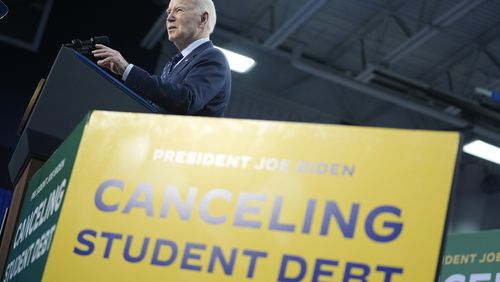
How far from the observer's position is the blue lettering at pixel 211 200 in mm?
1435

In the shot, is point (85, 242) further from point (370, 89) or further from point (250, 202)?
point (370, 89)

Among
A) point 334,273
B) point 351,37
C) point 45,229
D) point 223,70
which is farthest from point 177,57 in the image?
point 351,37

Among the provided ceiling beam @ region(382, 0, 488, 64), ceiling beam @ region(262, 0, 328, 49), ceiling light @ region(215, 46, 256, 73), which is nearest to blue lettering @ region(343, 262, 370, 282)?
ceiling beam @ region(382, 0, 488, 64)

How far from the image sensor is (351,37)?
11.3 m

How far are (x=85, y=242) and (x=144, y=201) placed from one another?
0.41 ft

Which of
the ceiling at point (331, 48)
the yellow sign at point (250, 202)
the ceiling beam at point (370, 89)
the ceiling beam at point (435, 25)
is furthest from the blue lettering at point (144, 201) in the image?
the ceiling beam at point (370, 89)

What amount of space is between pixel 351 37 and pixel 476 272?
8.70 metres

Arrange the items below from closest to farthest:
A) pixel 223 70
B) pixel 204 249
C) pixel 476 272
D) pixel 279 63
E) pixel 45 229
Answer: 1. pixel 204 249
2. pixel 45 229
3. pixel 223 70
4. pixel 476 272
5. pixel 279 63

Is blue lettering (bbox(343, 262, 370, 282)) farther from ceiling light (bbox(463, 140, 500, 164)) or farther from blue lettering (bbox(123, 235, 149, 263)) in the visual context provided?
ceiling light (bbox(463, 140, 500, 164))

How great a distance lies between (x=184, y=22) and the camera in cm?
234

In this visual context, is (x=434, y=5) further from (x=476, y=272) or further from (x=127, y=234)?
(x=127, y=234)

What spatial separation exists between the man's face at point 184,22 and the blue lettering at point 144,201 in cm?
92

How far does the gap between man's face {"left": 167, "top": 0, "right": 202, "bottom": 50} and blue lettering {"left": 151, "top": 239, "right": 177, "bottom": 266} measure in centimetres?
100

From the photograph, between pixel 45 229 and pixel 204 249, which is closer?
pixel 204 249
